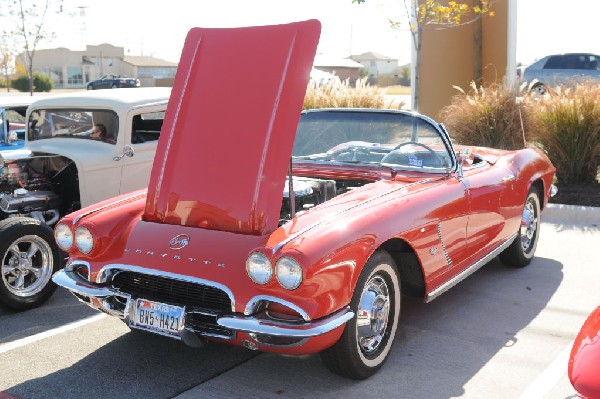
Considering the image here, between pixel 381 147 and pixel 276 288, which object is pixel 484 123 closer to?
pixel 381 147

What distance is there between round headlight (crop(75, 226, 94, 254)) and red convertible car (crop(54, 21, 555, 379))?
0.01 m

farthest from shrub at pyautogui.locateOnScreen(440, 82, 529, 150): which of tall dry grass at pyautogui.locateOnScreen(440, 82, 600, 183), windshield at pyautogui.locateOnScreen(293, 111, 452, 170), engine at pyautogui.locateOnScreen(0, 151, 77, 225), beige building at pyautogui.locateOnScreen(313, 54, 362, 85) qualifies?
beige building at pyautogui.locateOnScreen(313, 54, 362, 85)

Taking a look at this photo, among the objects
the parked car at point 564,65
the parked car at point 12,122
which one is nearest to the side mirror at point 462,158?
the parked car at point 12,122

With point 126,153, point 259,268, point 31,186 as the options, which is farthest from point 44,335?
point 126,153

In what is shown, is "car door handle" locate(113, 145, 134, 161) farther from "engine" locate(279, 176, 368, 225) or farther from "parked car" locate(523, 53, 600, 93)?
"parked car" locate(523, 53, 600, 93)

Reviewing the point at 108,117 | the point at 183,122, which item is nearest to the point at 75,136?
the point at 108,117

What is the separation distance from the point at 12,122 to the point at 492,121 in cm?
643

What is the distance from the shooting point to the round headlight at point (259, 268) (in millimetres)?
3428

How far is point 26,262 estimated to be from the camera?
5148mm

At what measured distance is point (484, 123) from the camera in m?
9.90

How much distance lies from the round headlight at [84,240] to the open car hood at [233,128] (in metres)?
0.36

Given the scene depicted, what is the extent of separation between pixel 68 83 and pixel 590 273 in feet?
208

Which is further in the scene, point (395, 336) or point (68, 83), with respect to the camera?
point (68, 83)

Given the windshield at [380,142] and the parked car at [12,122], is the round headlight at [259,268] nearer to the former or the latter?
the windshield at [380,142]
